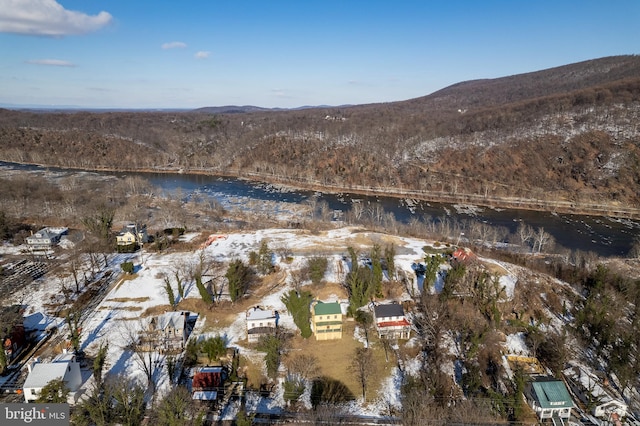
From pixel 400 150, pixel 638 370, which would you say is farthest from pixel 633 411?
pixel 400 150

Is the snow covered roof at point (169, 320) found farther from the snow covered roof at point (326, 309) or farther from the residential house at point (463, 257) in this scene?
the residential house at point (463, 257)

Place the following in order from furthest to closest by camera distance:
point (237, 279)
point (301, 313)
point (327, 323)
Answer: point (237, 279)
point (327, 323)
point (301, 313)

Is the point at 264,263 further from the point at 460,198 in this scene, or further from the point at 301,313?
the point at 460,198

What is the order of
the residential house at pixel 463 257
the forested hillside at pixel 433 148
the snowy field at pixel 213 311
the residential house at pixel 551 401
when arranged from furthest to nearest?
the forested hillside at pixel 433 148, the residential house at pixel 463 257, the snowy field at pixel 213 311, the residential house at pixel 551 401

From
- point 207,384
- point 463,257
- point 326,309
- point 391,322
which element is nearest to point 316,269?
point 326,309

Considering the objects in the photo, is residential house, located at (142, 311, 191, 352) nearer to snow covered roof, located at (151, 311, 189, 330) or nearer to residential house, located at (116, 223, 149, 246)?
snow covered roof, located at (151, 311, 189, 330)

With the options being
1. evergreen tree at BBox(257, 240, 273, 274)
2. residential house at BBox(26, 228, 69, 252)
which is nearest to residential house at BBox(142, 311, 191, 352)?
evergreen tree at BBox(257, 240, 273, 274)

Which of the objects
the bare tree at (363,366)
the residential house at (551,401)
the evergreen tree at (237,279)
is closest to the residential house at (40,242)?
the evergreen tree at (237,279)
